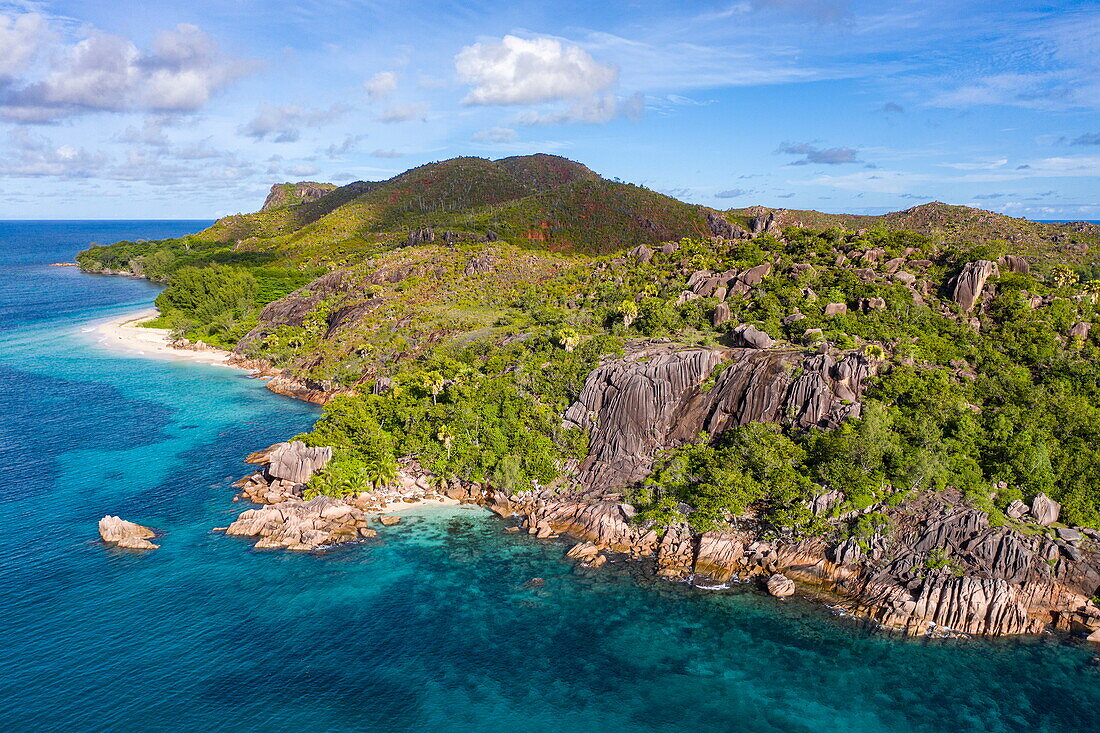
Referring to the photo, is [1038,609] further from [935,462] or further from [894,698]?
[894,698]

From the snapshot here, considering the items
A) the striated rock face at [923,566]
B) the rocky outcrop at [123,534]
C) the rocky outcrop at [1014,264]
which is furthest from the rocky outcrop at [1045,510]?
the rocky outcrop at [123,534]

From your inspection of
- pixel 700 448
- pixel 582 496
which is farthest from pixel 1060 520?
pixel 582 496

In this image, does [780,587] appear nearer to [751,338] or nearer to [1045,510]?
[1045,510]

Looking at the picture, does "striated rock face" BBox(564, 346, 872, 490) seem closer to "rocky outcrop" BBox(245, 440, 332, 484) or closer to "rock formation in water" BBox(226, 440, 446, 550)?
"rock formation in water" BBox(226, 440, 446, 550)

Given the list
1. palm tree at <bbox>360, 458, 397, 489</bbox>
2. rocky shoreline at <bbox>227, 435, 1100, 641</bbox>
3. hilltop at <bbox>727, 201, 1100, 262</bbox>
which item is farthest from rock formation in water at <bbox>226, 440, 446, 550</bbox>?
hilltop at <bbox>727, 201, 1100, 262</bbox>

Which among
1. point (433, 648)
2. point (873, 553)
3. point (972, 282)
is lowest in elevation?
point (433, 648)

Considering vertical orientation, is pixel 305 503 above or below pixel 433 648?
above

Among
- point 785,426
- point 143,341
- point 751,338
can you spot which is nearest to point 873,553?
point 785,426
